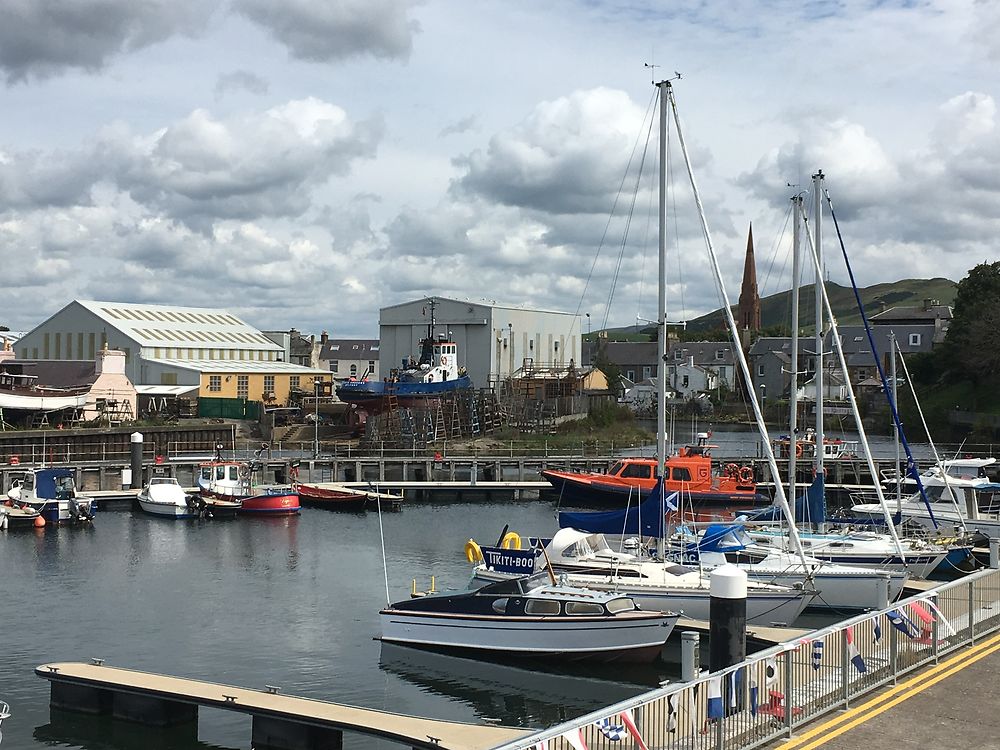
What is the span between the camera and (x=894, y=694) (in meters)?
16.0

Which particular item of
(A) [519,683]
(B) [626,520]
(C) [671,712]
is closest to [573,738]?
(C) [671,712]

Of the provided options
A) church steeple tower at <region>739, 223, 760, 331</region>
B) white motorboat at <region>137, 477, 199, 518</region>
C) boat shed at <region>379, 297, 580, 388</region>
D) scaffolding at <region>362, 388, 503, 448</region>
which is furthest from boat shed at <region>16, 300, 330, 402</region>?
church steeple tower at <region>739, 223, 760, 331</region>

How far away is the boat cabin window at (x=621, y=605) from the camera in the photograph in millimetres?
24703

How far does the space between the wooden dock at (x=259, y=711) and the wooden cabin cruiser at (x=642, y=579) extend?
9.27m

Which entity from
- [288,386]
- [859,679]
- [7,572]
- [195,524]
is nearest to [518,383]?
[288,386]

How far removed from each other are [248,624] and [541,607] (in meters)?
9.35

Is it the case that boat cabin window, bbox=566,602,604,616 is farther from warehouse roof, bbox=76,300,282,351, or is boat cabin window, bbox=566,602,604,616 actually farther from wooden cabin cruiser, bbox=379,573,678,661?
warehouse roof, bbox=76,300,282,351

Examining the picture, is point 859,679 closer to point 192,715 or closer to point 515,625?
point 515,625

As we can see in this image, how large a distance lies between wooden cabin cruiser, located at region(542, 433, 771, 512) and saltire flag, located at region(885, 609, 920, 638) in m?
36.6

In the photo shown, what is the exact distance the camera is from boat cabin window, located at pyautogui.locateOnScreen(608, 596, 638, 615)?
24703 millimetres

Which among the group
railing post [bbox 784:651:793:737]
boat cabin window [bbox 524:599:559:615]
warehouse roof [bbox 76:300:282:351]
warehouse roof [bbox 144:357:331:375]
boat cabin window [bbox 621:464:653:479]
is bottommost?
boat cabin window [bbox 524:599:559:615]

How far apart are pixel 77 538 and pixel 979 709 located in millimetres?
38486

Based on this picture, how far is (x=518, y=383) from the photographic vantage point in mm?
100562

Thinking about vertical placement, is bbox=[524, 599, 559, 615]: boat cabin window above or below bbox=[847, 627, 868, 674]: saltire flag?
below
